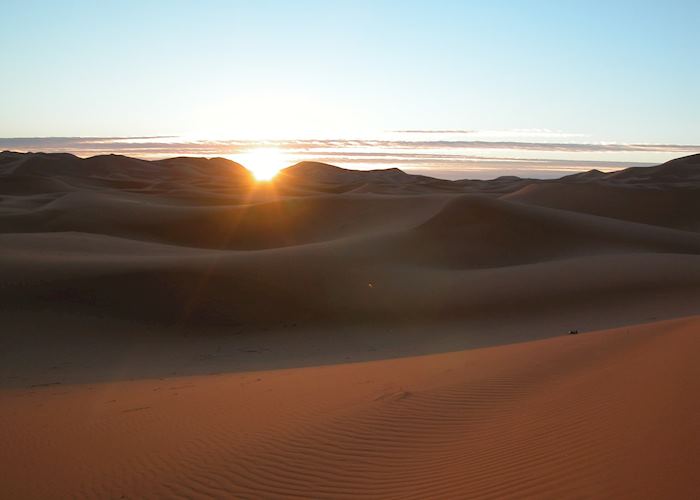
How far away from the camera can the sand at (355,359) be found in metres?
5.88

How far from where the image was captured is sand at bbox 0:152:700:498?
231 inches

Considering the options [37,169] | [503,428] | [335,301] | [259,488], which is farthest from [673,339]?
[37,169]

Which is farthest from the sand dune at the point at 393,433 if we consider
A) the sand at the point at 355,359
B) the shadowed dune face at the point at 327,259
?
the shadowed dune face at the point at 327,259

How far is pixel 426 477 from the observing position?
564cm

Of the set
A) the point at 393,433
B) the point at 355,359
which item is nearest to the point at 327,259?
the point at 355,359

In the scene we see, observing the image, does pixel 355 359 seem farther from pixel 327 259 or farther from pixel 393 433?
pixel 327 259

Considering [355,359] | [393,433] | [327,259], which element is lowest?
[355,359]

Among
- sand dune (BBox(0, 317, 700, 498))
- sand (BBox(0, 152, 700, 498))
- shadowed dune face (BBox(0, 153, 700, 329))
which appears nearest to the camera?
sand dune (BBox(0, 317, 700, 498))

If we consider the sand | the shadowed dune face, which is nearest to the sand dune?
the sand

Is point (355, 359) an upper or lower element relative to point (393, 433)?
lower

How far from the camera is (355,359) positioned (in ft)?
46.3

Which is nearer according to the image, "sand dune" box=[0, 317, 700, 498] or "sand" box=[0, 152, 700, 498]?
"sand dune" box=[0, 317, 700, 498]

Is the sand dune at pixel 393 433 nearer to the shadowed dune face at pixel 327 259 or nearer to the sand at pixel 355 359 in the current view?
the sand at pixel 355 359

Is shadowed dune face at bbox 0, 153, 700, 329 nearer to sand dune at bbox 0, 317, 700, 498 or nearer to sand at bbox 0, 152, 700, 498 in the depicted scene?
sand at bbox 0, 152, 700, 498
